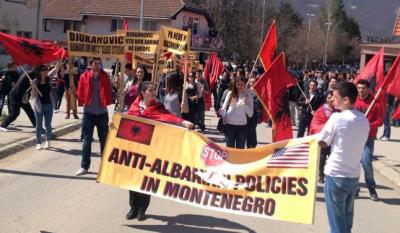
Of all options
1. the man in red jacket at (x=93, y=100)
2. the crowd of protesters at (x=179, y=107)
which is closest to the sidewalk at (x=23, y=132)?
the crowd of protesters at (x=179, y=107)

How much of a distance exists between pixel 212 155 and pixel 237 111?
3117 mm

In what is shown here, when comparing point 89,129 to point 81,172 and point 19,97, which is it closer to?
point 81,172

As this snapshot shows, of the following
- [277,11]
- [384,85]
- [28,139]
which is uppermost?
[277,11]

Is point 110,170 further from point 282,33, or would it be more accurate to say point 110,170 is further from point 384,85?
point 282,33

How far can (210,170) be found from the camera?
259 inches

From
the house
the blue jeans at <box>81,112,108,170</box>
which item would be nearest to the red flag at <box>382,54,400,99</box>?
the blue jeans at <box>81,112,108,170</box>

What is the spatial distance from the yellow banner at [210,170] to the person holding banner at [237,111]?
2.91 m

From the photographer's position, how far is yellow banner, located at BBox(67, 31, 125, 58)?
10.4m

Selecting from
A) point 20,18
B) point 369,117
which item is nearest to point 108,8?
point 20,18

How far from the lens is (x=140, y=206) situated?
24.2 feet

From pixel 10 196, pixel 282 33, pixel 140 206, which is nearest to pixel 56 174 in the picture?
pixel 10 196

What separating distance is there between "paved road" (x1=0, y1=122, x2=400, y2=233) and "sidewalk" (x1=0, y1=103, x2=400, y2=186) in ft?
5.56

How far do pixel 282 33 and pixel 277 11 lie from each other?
7201mm

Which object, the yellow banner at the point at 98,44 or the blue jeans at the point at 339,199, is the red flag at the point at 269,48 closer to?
the yellow banner at the point at 98,44
